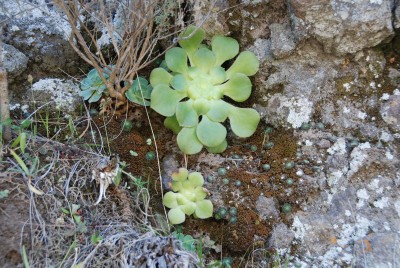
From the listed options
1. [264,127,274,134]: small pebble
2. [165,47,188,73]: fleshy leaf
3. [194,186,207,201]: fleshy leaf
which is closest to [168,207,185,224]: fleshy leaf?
[194,186,207,201]: fleshy leaf

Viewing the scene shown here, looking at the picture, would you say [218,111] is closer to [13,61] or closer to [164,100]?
[164,100]

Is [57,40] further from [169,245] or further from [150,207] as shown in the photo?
[169,245]

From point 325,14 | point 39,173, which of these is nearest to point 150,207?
point 39,173

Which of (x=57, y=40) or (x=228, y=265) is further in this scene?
(x=57, y=40)

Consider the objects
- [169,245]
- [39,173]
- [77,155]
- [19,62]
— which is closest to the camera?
[169,245]

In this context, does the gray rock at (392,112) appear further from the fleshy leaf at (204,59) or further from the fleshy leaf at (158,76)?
the fleshy leaf at (158,76)

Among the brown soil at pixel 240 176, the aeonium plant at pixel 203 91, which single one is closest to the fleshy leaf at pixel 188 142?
the aeonium plant at pixel 203 91
